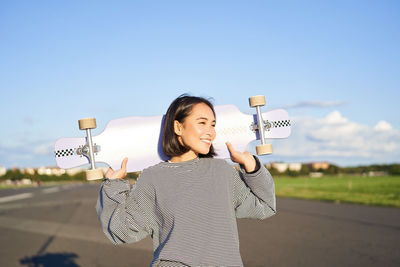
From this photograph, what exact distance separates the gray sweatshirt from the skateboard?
32cm

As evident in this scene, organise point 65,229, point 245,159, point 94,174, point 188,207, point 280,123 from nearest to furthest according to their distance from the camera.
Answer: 1. point 188,207
2. point 245,159
3. point 94,174
4. point 280,123
5. point 65,229

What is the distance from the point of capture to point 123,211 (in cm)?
263

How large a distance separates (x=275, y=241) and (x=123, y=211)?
6162 mm

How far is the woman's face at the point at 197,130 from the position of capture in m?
2.69

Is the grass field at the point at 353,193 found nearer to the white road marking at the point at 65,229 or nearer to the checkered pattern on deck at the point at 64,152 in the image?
the white road marking at the point at 65,229

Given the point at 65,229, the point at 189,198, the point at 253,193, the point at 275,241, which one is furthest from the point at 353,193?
the point at 189,198

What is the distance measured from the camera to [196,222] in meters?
2.48

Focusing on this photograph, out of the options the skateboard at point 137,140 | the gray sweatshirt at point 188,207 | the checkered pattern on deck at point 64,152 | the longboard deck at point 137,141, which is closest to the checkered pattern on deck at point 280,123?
the skateboard at point 137,140

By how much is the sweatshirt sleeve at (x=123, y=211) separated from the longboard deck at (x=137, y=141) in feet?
1.13

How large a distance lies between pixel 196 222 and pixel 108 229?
544 millimetres

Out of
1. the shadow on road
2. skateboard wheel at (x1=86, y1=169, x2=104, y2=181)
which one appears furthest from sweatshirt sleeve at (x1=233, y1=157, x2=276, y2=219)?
the shadow on road

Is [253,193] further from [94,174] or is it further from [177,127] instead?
[94,174]

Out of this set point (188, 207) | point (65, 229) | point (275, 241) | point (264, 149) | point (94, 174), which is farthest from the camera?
point (65, 229)

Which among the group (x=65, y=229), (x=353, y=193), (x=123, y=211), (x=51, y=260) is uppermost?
(x=123, y=211)
